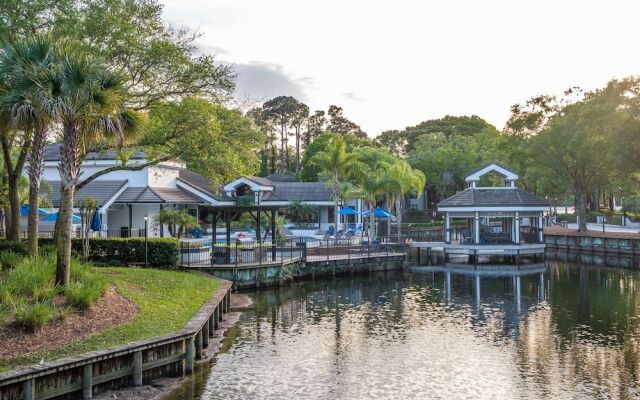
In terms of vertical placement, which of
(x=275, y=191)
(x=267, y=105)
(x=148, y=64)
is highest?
(x=267, y=105)

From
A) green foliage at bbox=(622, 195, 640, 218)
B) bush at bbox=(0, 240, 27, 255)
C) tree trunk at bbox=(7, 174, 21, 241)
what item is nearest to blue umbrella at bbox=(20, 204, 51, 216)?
tree trunk at bbox=(7, 174, 21, 241)

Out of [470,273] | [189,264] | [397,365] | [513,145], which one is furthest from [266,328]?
[513,145]

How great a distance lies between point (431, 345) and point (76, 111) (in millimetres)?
13444

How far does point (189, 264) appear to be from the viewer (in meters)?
29.5

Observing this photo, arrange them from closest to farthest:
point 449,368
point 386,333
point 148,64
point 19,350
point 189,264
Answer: point 19,350
point 449,368
point 386,333
point 148,64
point 189,264

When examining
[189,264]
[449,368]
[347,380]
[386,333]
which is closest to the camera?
[347,380]

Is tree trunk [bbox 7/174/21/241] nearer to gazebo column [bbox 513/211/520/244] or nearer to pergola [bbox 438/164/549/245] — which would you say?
pergola [bbox 438/164/549/245]

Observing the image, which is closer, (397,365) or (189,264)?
(397,365)

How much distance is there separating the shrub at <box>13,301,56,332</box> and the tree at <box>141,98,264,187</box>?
11.9 m

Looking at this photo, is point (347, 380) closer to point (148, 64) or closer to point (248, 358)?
point (248, 358)

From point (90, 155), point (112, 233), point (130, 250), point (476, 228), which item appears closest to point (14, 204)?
point (130, 250)

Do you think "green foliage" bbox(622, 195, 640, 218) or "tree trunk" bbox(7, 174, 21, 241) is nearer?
"tree trunk" bbox(7, 174, 21, 241)

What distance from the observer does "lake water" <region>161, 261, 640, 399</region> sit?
49.0 feet

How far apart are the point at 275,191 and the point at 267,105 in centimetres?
3930
